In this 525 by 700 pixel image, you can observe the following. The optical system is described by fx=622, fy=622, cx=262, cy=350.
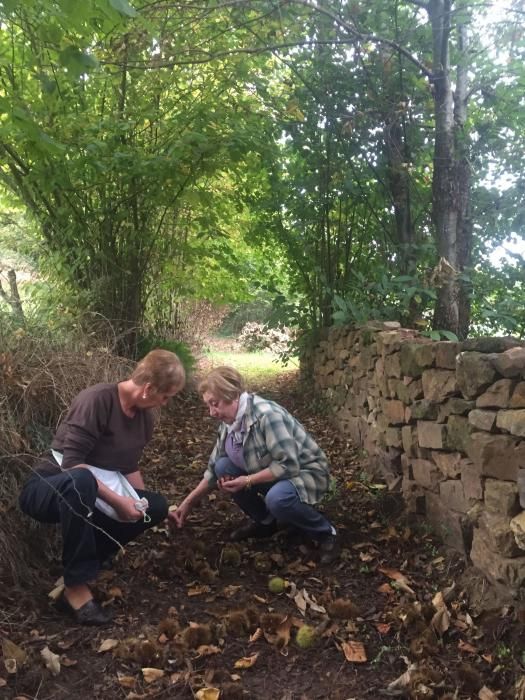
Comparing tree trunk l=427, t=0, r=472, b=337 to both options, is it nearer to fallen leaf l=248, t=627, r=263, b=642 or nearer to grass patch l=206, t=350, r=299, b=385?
fallen leaf l=248, t=627, r=263, b=642

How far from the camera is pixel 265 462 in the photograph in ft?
11.4

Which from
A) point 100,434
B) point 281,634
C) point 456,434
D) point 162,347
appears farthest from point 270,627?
point 162,347

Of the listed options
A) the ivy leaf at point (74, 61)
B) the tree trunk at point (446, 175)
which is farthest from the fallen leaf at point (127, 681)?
the tree trunk at point (446, 175)

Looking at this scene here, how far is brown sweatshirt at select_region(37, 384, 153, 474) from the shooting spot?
9.23ft

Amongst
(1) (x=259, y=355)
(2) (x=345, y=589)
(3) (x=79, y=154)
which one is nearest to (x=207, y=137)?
(3) (x=79, y=154)

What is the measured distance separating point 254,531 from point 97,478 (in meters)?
1.19

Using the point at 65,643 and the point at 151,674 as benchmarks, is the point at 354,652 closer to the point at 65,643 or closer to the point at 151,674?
the point at 151,674

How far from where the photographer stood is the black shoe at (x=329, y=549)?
3396 millimetres

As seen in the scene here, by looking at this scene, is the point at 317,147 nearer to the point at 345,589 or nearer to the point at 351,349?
the point at 351,349

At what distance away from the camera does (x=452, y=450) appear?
3424mm

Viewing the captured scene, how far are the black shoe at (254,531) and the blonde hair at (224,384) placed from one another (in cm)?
88

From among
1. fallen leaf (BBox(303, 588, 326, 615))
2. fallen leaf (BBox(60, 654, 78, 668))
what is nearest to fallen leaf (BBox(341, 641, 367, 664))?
fallen leaf (BBox(303, 588, 326, 615))

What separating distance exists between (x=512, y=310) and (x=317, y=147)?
8.64 feet

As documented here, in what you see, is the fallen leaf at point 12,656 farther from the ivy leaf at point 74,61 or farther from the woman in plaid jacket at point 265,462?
the ivy leaf at point 74,61
